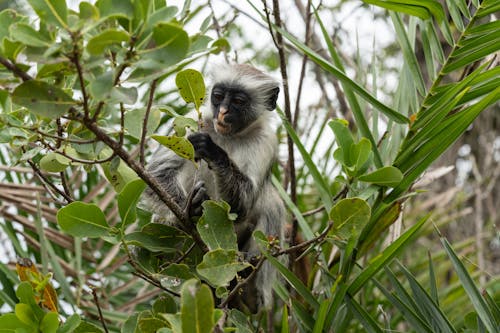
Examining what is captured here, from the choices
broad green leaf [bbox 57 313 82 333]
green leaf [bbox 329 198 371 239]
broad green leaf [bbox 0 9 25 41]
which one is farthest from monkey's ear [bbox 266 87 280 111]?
broad green leaf [bbox 0 9 25 41]

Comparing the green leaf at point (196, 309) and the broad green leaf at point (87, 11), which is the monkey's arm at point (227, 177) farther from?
the broad green leaf at point (87, 11)

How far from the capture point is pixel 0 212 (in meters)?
3.36

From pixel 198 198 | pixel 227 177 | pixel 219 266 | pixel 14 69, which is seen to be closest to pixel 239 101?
pixel 227 177

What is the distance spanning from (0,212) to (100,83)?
212 centimetres

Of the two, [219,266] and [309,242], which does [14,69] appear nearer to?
[219,266]

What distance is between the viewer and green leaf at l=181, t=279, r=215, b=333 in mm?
1542

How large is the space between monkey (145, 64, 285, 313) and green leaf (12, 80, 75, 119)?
1559 millimetres

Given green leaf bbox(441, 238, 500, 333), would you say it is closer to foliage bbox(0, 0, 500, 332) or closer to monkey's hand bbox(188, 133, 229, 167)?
foliage bbox(0, 0, 500, 332)

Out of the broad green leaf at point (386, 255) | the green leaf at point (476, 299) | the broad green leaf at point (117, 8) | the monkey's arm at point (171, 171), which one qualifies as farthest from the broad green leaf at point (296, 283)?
the broad green leaf at point (117, 8)

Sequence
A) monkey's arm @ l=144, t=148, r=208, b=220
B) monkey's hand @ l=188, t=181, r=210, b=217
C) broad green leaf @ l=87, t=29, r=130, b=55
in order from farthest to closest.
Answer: monkey's arm @ l=144, t=148, r=208, b=220 → monkey's hand @ l=188, t=181, r=210, b=217 → broad green leaf @ l=87, t=29, r=130, b=55

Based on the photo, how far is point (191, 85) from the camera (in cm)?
217

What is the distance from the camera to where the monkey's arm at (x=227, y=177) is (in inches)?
112

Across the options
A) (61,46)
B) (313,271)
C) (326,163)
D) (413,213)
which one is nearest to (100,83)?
(61,46)

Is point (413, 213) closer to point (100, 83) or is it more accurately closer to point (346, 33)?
point (346, 33)
